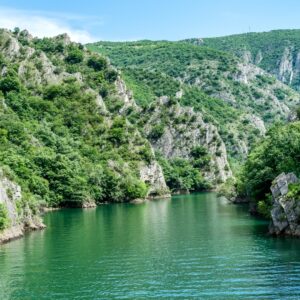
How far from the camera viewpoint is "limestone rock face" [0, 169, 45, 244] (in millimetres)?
70669

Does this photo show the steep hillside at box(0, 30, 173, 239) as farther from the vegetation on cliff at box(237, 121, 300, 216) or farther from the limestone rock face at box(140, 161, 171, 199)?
the vegetation on cliff at box(237, 121, 300, 216)

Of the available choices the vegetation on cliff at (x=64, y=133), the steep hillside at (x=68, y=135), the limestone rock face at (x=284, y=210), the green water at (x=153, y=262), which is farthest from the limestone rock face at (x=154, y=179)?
the limestone rock face at (x=284, y=210)

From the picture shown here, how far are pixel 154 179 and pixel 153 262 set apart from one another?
372ft

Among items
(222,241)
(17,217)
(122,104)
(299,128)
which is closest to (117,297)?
(222,241)

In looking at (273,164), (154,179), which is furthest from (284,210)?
(154,179)

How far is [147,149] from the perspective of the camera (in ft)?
551


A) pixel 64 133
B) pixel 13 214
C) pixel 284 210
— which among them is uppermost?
pixel 64 133

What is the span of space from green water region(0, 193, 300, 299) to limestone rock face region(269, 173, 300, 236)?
7.01 ft

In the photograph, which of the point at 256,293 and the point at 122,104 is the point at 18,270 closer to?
the point at 256,293

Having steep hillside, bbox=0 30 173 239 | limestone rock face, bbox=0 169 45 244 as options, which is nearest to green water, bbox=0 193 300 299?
limestone rock face, bbox=0 169 45 244

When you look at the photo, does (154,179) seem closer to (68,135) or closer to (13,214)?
(68,135)

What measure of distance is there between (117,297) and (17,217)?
122 feet

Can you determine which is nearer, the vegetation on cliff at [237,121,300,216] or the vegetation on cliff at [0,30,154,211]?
the vegetation on cliff at [237,121,300,216]

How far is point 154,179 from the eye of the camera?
546 ft
